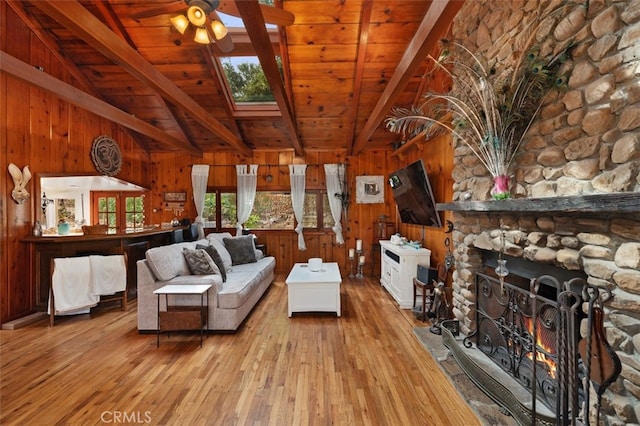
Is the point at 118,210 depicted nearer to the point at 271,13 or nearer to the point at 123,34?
the point at 123,34

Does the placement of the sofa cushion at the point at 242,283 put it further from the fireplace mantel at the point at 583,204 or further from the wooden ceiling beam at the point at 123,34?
the fireplace mantel at the point at 583,204

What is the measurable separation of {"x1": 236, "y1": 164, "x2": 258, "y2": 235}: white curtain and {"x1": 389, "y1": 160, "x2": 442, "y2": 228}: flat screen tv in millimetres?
2915

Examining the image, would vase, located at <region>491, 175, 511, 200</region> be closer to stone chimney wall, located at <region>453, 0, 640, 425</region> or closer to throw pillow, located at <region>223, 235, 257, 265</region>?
stone chimney wall, located at <region>453, 0, 640, 425</region>

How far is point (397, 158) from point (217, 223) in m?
4.11

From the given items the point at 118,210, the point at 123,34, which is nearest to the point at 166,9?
the point at 123,34

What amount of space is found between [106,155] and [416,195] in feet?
16.9

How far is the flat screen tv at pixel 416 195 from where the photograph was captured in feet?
11.6

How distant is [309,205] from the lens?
231 inches

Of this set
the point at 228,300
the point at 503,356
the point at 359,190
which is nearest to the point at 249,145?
the point at 359,190

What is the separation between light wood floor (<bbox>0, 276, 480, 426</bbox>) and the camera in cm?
179

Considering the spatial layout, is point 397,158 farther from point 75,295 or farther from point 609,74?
point 75,295

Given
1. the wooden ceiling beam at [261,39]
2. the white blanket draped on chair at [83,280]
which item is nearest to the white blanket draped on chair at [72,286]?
the white blanket draped on chair at [83,280]

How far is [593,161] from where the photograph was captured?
4.61ft

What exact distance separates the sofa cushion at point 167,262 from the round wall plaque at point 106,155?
2.44 meters
